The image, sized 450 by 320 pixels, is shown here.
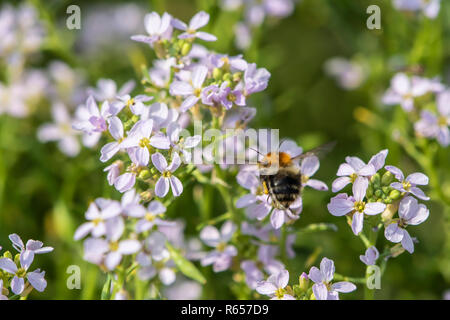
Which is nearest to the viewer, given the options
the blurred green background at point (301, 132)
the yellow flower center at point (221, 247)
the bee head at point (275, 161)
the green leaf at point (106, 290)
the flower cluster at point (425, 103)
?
Answer: the green leaf at point (106, 290)

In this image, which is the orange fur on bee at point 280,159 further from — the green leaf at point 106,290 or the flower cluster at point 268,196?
the green leaf at point 106,290

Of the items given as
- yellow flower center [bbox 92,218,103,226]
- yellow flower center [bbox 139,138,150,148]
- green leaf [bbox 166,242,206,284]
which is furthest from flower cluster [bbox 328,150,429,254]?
yellow flower center [bbox 92,218,103,226]

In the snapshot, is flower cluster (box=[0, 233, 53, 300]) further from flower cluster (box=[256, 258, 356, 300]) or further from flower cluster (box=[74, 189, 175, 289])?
flower cluster (box=[256, 258, 356, 300])

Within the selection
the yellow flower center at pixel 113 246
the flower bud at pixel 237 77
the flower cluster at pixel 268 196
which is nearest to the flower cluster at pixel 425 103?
the flower cluster at pixel 268 196

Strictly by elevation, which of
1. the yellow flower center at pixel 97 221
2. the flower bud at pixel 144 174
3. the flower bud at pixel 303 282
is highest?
the flower bud at pixel 144 174

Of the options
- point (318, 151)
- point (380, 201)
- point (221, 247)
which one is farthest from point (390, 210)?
point (221, 247)

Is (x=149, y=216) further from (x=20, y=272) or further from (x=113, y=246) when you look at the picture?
(x=20, y=272)
